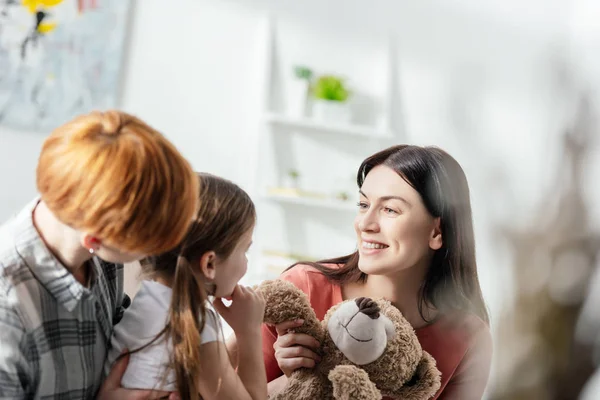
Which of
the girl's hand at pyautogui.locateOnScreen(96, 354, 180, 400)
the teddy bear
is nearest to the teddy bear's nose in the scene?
the teddy bear

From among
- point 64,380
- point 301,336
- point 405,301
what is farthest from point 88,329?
point 405,301

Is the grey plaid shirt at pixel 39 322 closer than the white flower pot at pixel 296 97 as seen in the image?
Yes

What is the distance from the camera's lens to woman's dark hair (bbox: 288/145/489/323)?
94 cm

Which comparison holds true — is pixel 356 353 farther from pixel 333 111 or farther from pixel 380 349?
pixel 333 111

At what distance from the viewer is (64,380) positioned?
692 millimetres

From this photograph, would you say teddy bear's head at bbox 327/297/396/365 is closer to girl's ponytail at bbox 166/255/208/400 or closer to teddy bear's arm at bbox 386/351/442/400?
teddy bear's arm at bbox 386/351/442/400

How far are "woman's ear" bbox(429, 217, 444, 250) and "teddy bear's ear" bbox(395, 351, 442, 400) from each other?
0.18 meters

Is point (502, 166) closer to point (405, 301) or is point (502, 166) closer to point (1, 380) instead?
point (1, 380)

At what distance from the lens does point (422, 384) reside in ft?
2.81

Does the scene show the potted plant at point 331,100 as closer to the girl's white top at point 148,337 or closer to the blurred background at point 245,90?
the blurred background at point 245,90

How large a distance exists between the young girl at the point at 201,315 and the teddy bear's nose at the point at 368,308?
4.8 inches

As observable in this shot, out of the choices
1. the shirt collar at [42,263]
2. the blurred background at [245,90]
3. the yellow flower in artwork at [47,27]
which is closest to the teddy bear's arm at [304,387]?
the shirt collar at [42,263]

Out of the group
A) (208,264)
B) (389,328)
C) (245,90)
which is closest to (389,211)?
(389,328)

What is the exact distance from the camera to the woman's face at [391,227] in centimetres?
94
